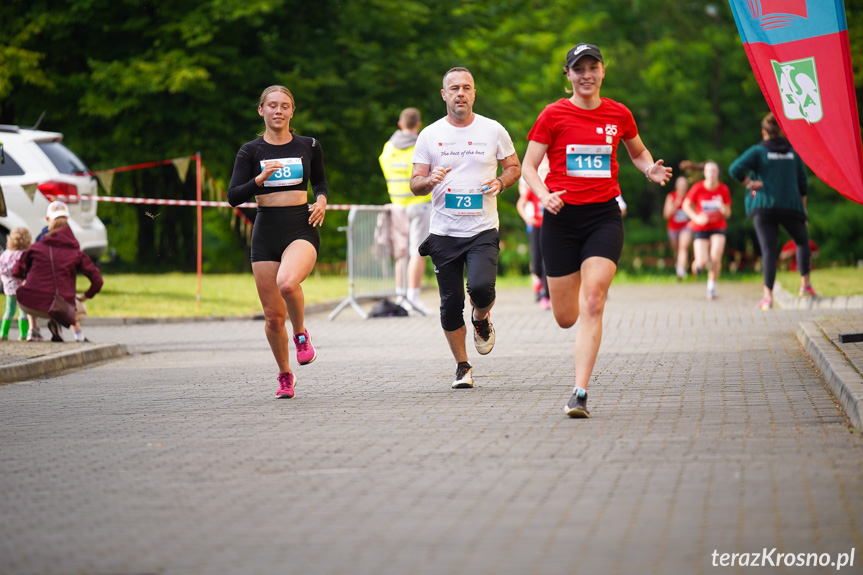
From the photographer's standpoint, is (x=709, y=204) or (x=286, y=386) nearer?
(x=286, y=386)

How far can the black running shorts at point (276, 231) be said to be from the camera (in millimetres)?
9242

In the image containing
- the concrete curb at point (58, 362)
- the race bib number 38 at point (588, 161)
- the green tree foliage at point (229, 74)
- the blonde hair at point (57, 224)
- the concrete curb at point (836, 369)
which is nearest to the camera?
the concrete curb at point (836, 369)

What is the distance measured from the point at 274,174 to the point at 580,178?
7.46ft

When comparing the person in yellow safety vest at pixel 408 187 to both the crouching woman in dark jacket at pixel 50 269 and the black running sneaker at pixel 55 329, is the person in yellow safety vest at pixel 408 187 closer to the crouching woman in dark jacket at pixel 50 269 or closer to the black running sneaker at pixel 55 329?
the crouching woman in dark jacket at pixel 50 269

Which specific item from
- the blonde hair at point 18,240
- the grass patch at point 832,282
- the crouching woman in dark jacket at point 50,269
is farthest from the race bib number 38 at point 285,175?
the grass patch at point 832,282

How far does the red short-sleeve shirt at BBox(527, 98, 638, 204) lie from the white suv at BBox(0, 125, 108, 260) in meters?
10.5

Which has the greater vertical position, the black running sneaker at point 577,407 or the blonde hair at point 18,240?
the blonde hair at point 18,240

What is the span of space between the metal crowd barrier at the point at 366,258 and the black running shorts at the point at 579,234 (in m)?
9.63

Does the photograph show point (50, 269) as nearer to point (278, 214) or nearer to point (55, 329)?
point (55, 329)

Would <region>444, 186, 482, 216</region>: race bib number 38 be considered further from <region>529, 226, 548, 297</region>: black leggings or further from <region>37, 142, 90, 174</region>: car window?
<region>37, 142, 90, 174</region>: car window

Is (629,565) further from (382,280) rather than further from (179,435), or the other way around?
(382,280)

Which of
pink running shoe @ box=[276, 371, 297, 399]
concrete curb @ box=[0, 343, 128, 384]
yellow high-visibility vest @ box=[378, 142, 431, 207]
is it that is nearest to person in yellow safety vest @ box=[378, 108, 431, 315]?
yellow high-visibility vest @ box=[378, 142, 431, 207]

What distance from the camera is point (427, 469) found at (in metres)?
6.25

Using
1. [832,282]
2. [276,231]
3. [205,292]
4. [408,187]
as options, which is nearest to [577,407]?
[276,231]
